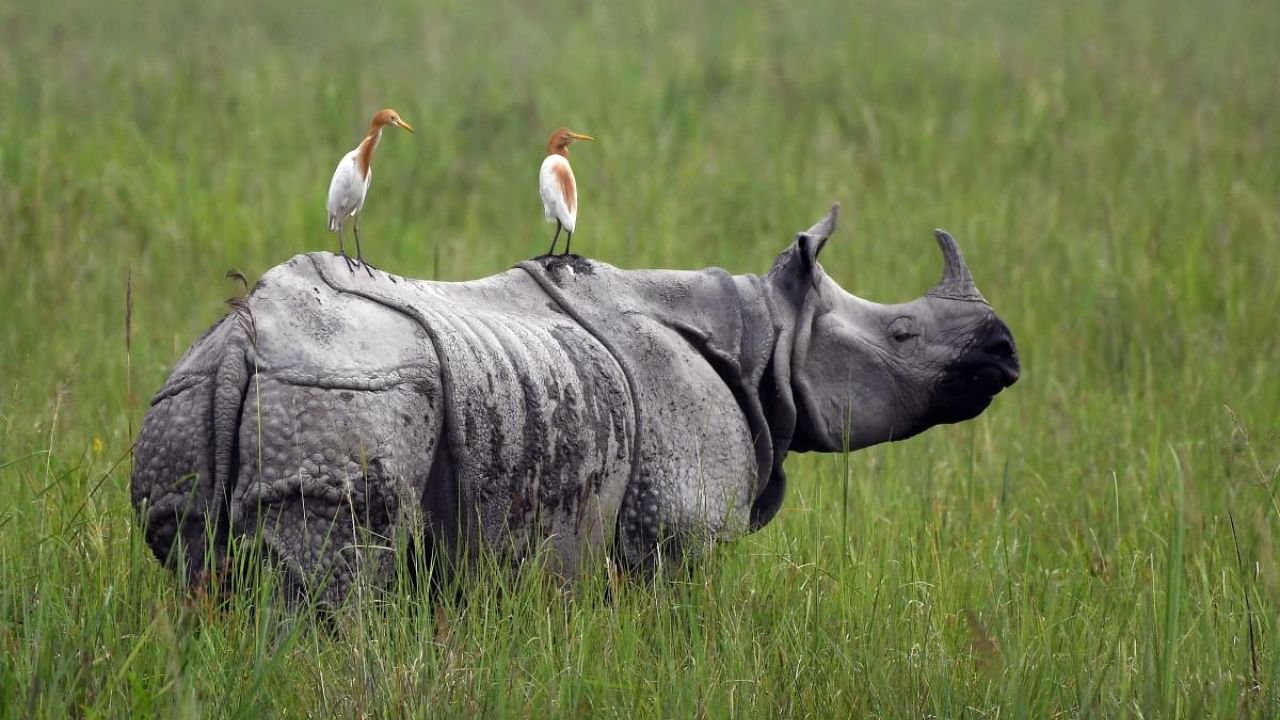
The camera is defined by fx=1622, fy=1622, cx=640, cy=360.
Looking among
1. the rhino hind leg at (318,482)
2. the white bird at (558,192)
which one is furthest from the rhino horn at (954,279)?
the rhino hind leg at (318,482)

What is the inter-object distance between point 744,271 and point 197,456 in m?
5.34

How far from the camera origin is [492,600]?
375 cm

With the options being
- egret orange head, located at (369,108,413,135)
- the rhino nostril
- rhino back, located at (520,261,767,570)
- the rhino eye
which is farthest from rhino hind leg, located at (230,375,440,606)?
the rhino nostril

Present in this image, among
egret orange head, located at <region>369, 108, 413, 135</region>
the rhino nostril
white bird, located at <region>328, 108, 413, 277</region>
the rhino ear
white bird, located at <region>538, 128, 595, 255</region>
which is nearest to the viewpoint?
white bird, located at <region>328, 108, 413, 277</region>

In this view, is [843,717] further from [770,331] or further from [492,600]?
[770,331]

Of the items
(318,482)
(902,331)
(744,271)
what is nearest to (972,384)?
(902,331)

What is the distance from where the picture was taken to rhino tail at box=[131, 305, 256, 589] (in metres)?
3.45

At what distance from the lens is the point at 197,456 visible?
346cm

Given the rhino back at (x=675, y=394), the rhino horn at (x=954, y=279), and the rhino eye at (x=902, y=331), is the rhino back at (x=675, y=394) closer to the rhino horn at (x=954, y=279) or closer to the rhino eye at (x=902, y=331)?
the rhino eye at (x=902, y=331)

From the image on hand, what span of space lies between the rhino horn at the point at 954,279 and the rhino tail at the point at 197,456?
213 centimetres

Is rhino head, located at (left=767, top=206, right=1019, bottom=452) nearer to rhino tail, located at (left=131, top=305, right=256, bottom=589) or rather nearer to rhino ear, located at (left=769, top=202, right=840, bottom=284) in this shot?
rhino ear, located at (left=769, top=202, right=840, bottom=284)

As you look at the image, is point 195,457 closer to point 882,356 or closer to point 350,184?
point 350,184

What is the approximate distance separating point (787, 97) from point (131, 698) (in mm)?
8538

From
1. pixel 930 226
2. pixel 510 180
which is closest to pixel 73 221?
pixel 510 180
